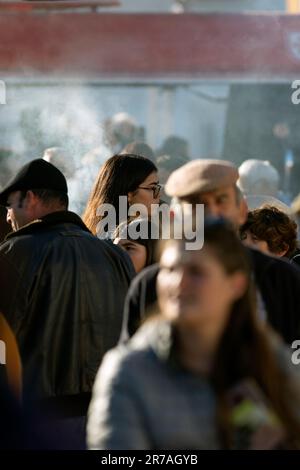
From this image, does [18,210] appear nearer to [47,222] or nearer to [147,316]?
[47,222]

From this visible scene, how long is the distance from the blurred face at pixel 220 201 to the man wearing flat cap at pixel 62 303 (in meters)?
1.22

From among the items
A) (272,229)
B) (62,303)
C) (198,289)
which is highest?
(198,289)

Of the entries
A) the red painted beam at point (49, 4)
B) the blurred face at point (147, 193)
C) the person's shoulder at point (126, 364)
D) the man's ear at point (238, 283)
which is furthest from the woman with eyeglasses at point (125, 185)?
the red painted beam at point (49, 4)

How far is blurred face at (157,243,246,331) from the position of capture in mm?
2809

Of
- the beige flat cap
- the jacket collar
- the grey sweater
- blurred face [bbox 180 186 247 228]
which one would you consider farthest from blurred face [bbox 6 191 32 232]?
the grey sweater

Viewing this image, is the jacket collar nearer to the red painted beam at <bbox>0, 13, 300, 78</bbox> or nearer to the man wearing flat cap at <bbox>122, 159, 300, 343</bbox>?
the man wearing flat cap at <bbox>122, 159, 300, 343</bbox>

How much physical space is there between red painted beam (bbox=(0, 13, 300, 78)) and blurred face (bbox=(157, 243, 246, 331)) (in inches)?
270

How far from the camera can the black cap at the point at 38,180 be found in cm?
517

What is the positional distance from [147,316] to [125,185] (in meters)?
2.14

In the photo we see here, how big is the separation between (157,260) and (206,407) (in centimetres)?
244

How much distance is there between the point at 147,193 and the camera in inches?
224

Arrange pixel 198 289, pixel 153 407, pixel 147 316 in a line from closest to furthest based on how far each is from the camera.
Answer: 1. pixel 153 407
2. pixel 198 289
3. pixel 147 316

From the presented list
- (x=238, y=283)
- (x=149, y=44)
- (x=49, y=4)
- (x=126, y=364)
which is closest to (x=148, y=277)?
(x=238, y=283)

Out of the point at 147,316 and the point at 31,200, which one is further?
the point at 31,200
